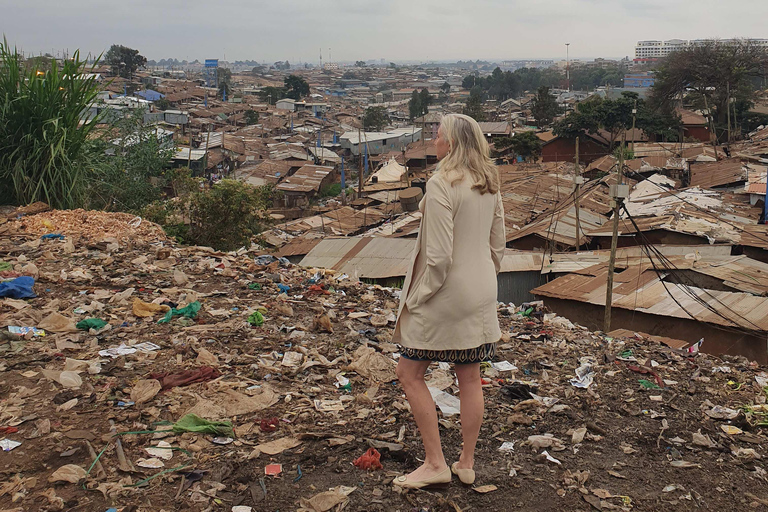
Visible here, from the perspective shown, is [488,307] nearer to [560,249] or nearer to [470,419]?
[470,419]

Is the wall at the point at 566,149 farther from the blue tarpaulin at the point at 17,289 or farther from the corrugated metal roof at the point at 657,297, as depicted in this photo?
the blue tarpaulin at the point at 17,289

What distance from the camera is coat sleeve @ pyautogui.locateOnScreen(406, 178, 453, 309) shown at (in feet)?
7.19

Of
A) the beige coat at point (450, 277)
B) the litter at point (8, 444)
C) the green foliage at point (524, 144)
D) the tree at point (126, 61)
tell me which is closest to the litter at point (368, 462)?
the beige coat at point (450, 277)

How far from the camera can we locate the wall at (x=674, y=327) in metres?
8.02

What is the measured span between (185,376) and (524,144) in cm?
2952

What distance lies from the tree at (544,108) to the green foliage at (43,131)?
3990cm

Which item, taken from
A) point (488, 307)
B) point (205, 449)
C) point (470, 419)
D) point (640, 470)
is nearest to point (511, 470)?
point (470, 419)

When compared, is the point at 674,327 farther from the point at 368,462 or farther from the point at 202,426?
the point at 202,426

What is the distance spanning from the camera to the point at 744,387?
151 inches

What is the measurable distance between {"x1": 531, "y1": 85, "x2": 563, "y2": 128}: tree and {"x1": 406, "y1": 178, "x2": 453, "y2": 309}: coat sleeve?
1713 inches

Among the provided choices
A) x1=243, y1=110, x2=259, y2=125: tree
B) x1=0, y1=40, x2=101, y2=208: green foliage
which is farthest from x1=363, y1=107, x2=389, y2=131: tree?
x1=0, y1=40, x2=101, y2=208: green foliage

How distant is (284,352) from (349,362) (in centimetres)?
39

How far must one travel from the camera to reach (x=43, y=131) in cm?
644

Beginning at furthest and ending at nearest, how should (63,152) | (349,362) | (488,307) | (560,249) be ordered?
(560,249) < (63,152) < (349,362) < (488,307)
